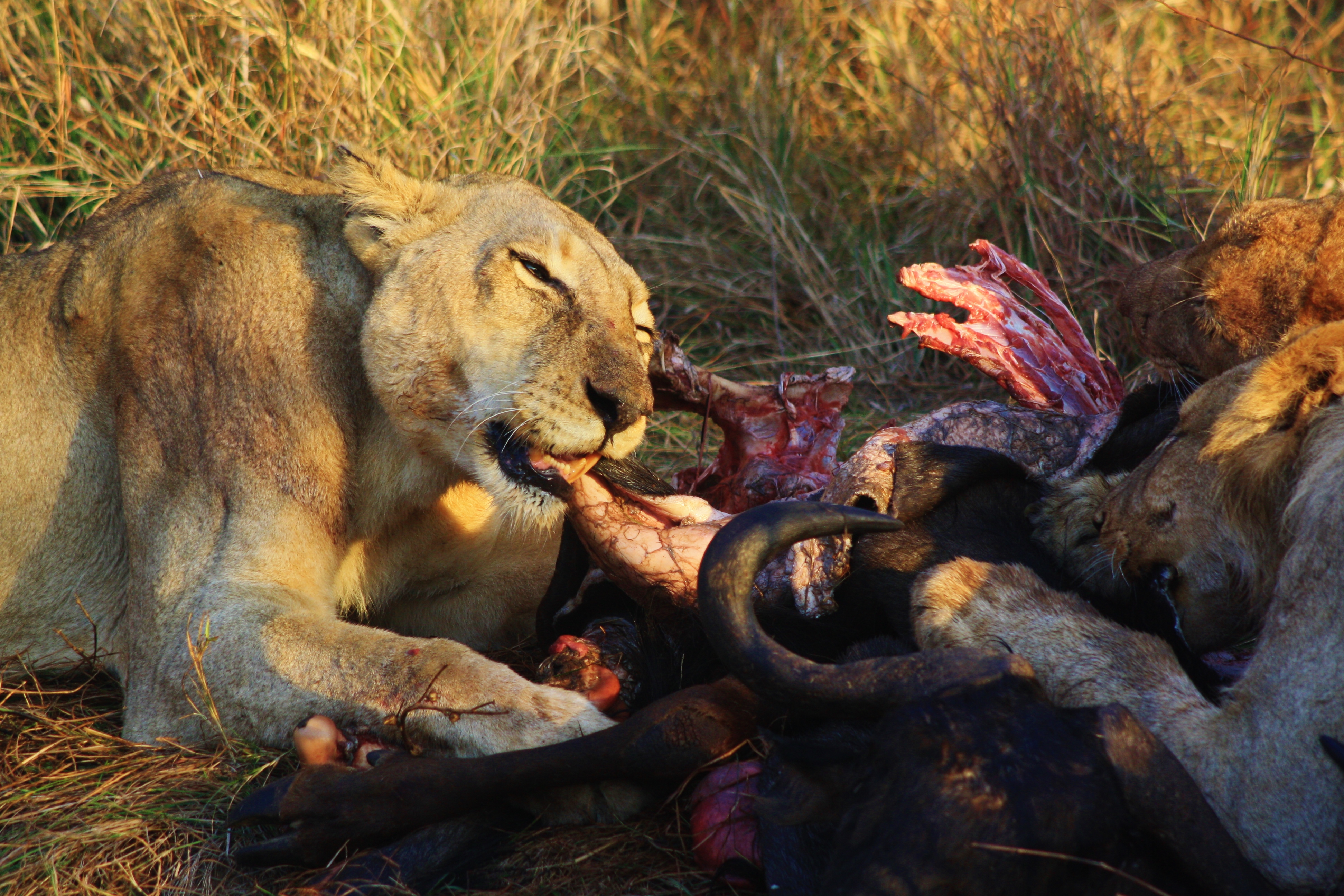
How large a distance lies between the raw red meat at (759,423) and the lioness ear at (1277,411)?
1.13 meters

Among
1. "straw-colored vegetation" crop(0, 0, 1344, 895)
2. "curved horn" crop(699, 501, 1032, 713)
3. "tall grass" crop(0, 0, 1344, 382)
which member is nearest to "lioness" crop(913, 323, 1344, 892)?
"curved horn" crop(699, 501, 1032, 713)

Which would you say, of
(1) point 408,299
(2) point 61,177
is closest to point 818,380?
(1) point 408,299

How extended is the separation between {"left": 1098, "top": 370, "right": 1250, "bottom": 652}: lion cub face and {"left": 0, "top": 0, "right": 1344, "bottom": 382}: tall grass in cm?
215

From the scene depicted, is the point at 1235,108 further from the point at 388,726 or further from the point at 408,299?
the point at 388,726

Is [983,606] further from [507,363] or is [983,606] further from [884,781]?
[507,363]

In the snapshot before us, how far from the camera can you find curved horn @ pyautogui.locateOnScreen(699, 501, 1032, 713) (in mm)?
1853

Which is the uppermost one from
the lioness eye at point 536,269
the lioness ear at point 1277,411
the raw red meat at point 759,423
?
the lioness ear at point 1277,411

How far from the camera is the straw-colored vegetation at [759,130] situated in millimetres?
4836

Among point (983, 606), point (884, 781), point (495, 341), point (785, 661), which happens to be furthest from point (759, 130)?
point (884, 781)

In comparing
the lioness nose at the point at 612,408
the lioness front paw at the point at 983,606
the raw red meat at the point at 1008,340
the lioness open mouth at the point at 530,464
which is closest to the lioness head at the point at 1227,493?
the lioness front paw at the point at 983,606

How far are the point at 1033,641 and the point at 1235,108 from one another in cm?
484

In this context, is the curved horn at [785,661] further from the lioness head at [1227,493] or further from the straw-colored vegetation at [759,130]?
the straw-colored vegetation at [759,130]

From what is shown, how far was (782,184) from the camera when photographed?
18.9 feet

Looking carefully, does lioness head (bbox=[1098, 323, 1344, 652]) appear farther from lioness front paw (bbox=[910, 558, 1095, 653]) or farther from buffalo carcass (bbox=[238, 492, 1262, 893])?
buffalo carcass (bbox=[238, 492, 1262, 893])
